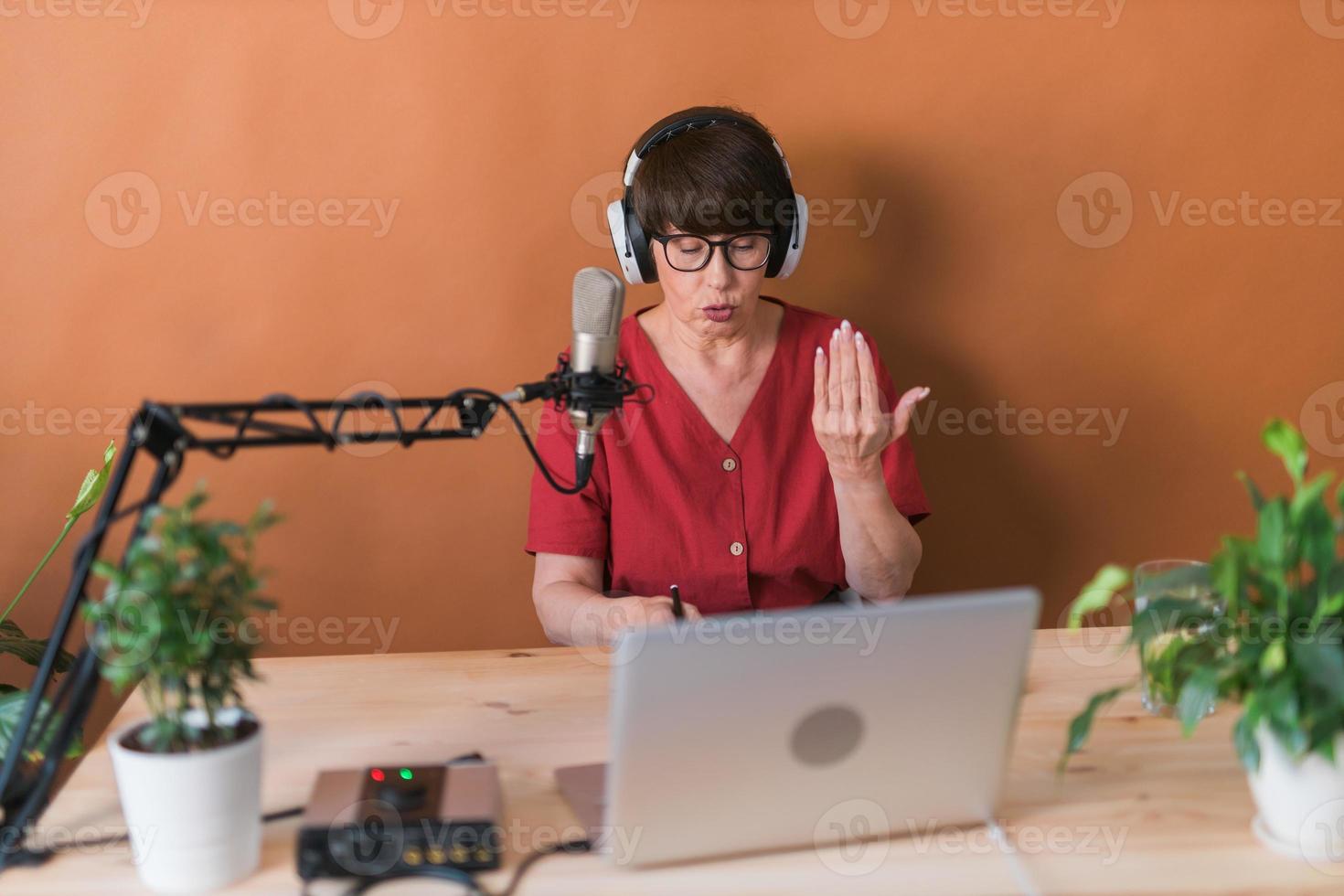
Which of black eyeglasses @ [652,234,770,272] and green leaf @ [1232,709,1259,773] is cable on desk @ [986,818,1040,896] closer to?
green leaf @ [1232,709,1259,773]

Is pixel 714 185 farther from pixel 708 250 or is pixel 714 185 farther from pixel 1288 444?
pixel 1288 444

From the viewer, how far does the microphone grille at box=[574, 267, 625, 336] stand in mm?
1327

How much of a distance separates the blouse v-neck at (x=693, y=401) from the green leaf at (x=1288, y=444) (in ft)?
3.24

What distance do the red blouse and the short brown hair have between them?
0.97 ft

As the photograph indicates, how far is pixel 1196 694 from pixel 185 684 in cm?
97

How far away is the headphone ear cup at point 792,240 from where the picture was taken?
1977 millimetres

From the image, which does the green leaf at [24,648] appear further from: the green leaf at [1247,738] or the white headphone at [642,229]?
the green leaf at [1247,738]

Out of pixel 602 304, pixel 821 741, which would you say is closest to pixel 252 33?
pixel 602 304

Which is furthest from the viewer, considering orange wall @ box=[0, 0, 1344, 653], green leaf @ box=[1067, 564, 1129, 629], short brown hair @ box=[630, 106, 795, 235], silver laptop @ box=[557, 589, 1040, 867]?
orange wall @ box=[0, 0, 1344, 653]

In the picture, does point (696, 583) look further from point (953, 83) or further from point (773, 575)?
point (953, 83)

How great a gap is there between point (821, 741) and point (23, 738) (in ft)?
2.65

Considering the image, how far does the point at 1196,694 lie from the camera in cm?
119

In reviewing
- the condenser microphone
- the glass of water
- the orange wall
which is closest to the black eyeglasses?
the orange wall

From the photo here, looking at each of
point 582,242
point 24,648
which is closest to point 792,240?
point 582,242
